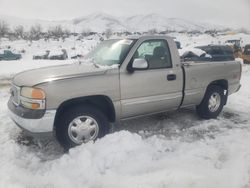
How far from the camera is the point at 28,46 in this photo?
53.9 meters

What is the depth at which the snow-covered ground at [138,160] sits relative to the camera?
359 centimetres

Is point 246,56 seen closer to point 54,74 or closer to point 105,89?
point 105,89

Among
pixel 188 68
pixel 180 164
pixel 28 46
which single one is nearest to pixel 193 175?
pixel 180 164

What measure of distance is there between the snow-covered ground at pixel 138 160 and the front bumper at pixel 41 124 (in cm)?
42

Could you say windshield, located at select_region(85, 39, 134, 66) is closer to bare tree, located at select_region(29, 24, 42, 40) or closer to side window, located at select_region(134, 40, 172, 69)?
side window, located at select_region(134, 40, 172, 69)

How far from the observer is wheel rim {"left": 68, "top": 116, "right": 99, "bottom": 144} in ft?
14.5

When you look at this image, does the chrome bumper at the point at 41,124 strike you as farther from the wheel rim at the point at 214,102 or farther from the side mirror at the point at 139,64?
the wheel rim at the point at 214,102

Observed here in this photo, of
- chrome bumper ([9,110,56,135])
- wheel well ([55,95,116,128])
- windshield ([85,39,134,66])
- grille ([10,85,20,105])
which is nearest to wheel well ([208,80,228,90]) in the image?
windshield ([85,39,134,66])

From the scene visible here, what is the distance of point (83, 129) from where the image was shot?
4.48m

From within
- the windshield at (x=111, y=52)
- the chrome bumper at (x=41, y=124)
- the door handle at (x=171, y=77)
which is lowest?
the chrome bumper at (x=41, y=124)

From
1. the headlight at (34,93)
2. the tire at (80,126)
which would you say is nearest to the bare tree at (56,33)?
the tire at (80,126)

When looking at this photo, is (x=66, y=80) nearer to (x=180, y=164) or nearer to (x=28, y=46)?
(x=180, y=164)

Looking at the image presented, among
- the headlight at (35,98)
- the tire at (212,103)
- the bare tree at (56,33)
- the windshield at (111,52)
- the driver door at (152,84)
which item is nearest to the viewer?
the headlight at (35,98)

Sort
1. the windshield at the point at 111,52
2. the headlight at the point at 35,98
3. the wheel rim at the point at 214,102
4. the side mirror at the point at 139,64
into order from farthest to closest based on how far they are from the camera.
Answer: the wheel rim at the point at 214,102 < the windshield at the point at 111,52 < the side mirror at the point at 139,64 < the headlight at the point at 35,98
